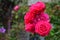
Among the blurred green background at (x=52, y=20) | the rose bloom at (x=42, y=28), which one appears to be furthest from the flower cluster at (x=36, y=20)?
the blurred green background at (x=52, y=20)

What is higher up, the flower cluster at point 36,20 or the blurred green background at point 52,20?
the flower cluster at point 36,20

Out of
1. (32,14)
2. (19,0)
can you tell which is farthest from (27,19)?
(19,0)

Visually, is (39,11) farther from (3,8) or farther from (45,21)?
(3,8)

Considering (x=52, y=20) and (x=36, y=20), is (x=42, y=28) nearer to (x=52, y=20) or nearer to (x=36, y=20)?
(x=36, y=20)

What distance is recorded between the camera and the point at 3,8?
5.93 m

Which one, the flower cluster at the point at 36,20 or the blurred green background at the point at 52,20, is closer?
the flower cluster at the point at 36,20

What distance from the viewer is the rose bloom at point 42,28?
2.03 m

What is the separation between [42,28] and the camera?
2.05 metres

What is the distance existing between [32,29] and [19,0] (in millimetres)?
3069

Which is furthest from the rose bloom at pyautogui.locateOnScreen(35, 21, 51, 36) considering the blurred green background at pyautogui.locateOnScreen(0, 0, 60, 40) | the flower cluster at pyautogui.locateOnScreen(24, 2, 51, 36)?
the blurred green background at pyautogui.locateOnScreen(0, 0, 60, 40)

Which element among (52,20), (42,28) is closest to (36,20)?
(42,28)

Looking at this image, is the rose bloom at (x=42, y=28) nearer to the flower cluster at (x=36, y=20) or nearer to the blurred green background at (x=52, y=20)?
the flower cluster at (x=36, y=20)

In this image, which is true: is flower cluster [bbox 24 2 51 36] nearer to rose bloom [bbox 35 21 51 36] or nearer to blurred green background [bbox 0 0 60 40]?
rose bloom [bbox 35 21 51 36]

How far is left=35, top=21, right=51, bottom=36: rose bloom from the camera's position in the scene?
6.66 ft
